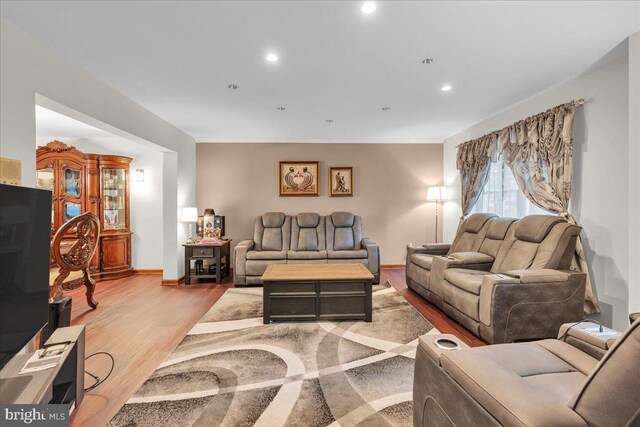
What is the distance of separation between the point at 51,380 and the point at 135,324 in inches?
Result: 77.8

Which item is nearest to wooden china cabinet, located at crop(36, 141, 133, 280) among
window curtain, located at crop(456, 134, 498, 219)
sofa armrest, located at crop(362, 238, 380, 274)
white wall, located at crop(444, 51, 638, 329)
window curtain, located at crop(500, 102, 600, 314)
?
sofa armrest, located at crop(362, 238, 380, 274)

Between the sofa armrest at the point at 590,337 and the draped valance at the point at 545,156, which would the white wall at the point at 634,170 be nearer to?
the draped valance at the point at 545,156

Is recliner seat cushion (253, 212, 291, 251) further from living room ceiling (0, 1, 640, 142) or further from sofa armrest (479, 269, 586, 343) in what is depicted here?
sofa armrest (479, 269, 586, 343)

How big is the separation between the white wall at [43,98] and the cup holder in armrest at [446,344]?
9.46ft

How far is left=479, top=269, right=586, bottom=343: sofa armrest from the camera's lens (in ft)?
7.83

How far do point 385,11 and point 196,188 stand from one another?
4478 millimetres

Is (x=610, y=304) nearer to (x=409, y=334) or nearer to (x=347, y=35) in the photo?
(x=409, y=334)

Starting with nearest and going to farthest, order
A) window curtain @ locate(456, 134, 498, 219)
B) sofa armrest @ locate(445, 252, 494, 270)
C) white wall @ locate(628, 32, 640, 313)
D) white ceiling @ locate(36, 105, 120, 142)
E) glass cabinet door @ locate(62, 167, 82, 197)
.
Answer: white wall @ locate(628, 32, 640, 313) → sofa armrest @ locate(445, 252, 494, 270) → white ceiling @ locate(36, 105, 120, 142) → window curtain @ locate(456, 134, 498, 219) → glass cabinet door @ locate(62, 167, 82, 197)

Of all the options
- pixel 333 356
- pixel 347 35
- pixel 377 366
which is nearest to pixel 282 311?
pixel 333 356

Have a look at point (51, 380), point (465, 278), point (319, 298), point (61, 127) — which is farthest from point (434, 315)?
Answer: point (61, 127)

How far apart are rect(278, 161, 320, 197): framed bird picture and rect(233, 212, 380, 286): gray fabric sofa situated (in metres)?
0.52

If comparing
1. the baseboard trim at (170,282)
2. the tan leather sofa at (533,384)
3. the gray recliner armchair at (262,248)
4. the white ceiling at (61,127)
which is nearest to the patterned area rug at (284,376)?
the tan leather sofa at (533,384)

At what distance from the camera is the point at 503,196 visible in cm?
408

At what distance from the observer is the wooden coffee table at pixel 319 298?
2990 mm
